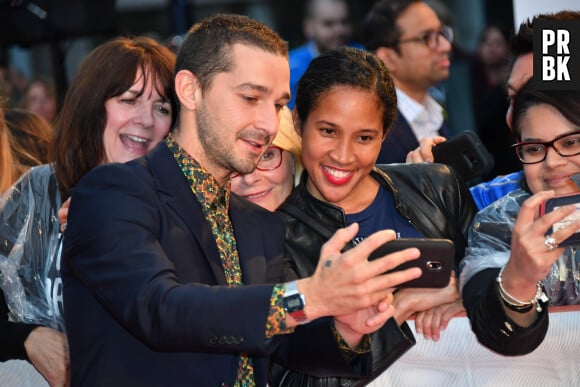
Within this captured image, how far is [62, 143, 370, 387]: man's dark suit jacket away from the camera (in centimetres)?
229

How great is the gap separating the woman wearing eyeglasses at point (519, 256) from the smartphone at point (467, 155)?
544 millimetres

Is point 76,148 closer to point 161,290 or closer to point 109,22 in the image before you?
point 161,290

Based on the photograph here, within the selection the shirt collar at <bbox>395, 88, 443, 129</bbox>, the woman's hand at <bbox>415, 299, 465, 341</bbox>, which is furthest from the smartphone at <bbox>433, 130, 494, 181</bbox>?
the shirt collar at <bbox>395, 88, 443, 129</bbox>

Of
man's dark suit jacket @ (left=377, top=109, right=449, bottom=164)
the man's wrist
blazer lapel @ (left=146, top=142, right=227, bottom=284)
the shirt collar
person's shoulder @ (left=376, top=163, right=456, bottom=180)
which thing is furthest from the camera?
the shirt collar

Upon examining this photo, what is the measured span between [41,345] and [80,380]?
3.17ft

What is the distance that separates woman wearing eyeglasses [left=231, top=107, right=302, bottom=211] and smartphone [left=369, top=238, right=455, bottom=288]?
1280 millimetres

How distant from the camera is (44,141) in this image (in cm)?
518

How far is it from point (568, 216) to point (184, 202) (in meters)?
1.00

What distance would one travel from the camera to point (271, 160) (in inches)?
152

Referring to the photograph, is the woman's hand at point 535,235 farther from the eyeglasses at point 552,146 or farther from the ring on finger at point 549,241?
the eyeglasses at point 552,146

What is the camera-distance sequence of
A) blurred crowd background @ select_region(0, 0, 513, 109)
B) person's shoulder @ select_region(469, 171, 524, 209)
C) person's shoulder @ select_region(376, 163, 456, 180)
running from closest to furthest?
1. person's shoulder @ select_region(376, 163, 456, 180)
2. person's shoulder @ select_region(469, 171, 524, 209)
3. blurred crowd background @ select_region(0, 0, 513, 109)

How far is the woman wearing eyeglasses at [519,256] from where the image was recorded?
2768mm

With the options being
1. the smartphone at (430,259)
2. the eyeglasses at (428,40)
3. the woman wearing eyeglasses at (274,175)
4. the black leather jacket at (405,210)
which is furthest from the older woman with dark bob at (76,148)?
the eyeglasses at (428,40)

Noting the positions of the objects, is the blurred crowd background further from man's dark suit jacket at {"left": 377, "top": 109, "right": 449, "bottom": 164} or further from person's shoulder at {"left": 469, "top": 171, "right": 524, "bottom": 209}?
person's shoulder at {"left": 469, "top": 171, "right": 524, "bottom": 209}
